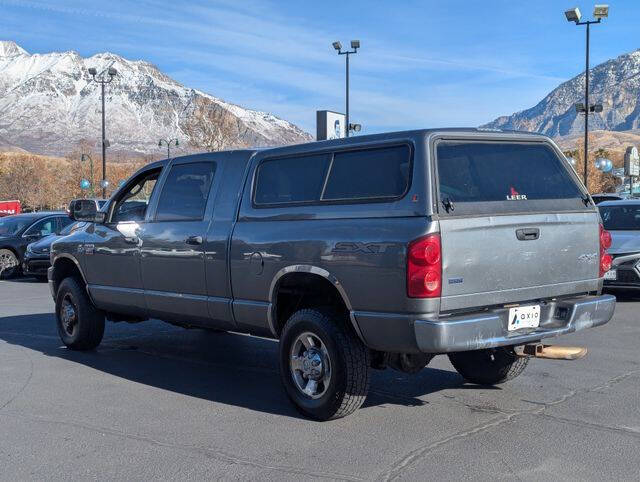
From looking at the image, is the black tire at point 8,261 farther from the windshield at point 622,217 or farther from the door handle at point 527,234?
the door handle at point 527,234

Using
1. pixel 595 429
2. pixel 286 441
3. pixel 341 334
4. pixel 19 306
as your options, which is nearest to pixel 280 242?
pixel 341 334

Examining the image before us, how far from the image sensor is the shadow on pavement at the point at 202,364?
22.2 ft

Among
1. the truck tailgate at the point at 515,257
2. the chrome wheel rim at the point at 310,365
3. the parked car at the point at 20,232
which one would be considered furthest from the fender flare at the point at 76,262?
the parked car at the point at 20,232

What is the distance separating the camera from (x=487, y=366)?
22.4 ft

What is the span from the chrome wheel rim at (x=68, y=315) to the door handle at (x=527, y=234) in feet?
17.1

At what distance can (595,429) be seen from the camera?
5.62 metres

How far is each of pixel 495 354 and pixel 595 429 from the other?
3.79 feet

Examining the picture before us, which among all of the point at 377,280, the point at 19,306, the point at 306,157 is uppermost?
the point at 306,157

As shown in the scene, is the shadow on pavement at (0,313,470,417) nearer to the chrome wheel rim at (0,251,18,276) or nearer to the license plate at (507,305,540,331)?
the license plate at (507,305,540,331)

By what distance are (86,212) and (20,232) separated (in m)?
11.4

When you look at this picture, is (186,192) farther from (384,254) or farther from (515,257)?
(515,257)

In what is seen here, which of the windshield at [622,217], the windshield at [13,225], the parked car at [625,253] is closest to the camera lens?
the parked car at [625,253]

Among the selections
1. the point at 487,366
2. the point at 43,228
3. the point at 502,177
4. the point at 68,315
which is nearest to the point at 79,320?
the point at 68,315

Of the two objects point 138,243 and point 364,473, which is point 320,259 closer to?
point 364,473
